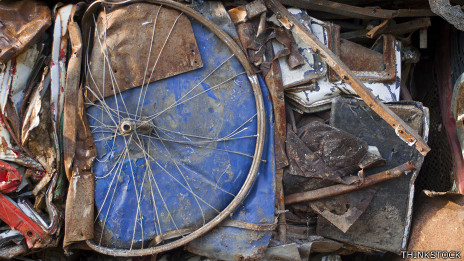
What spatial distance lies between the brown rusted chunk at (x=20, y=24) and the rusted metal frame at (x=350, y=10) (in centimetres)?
168

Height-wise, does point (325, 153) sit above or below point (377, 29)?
below

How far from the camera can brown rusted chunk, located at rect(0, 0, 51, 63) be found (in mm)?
3072

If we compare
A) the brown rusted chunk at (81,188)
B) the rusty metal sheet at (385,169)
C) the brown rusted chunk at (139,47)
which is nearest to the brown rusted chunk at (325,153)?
the rusty metal sheet at (385,169)

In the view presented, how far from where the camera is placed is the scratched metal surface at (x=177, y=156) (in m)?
3.18

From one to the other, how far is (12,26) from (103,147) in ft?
3.14

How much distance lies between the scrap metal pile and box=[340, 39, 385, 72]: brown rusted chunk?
0.05 m

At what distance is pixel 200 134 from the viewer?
10.8ft

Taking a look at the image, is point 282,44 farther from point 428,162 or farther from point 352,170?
point 428,162

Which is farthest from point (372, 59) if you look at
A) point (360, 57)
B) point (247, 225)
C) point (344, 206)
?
point (247, 225)

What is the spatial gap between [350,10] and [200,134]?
1.43 m

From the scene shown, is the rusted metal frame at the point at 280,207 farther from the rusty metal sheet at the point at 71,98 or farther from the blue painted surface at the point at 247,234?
the rusty metal sheet at the point at 71,98
